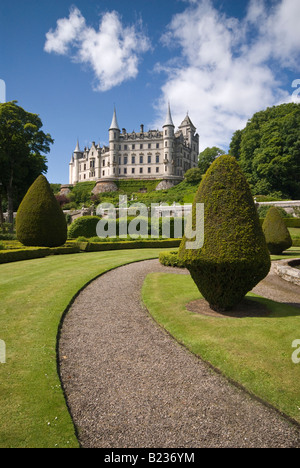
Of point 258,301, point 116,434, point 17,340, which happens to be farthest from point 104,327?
point 258,301

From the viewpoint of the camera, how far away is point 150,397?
13.6ft

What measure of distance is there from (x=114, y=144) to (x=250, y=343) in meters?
84.2

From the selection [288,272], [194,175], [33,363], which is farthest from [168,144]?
[33,363]

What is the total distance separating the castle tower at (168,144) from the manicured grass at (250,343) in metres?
75.1

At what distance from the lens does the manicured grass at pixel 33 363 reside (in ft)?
11.0

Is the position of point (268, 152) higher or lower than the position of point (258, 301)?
higher

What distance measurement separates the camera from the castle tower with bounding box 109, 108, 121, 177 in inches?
3263

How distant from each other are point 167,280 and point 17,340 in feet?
22.1

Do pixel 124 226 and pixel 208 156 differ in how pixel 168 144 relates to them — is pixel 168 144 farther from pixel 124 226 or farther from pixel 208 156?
pixel 124 226

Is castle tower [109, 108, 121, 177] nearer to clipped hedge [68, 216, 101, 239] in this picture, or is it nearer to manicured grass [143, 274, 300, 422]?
clipped hedge [68, 216, 101, 239]

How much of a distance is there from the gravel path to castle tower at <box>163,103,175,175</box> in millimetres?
77145
